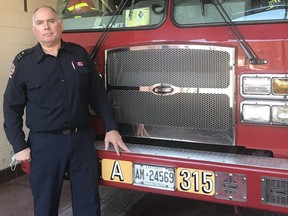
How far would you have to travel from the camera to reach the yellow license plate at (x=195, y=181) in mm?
2699

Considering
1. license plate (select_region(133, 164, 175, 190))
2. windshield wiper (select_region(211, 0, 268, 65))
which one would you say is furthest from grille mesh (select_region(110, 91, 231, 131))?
license plate (select_region(133, 164, 175, 190))

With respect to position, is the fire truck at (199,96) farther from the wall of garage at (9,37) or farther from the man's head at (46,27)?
the wall of garage at (9,37)

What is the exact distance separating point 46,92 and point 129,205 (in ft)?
5.88

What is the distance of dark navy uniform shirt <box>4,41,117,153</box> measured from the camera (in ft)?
9.51

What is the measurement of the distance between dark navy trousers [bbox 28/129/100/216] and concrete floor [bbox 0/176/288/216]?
0.93 meters

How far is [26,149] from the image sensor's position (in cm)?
301

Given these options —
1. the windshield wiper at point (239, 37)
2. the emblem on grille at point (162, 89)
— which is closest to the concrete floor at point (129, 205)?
the emblem on grille at point (162, 89)

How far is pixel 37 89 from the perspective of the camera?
2.90m

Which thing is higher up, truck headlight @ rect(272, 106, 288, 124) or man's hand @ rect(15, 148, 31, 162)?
truck headlight @ rect(272, 106, 288, 124)

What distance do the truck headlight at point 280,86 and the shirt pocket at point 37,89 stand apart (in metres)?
1.56

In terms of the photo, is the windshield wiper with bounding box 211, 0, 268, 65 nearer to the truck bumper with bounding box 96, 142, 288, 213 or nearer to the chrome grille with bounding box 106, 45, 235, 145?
the chrome grille with bounding box 106, 45, 235, 145

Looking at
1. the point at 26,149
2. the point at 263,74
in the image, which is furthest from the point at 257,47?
the point at 26,149

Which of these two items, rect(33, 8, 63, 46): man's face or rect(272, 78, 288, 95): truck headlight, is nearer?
rect(272, 78, 288, 95): truck headlight

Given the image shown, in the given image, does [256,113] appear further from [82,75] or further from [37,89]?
[37,89]
